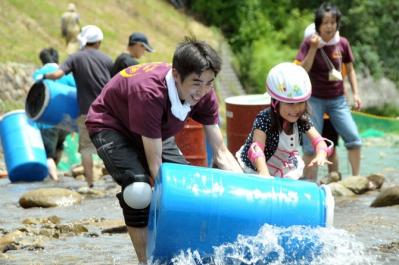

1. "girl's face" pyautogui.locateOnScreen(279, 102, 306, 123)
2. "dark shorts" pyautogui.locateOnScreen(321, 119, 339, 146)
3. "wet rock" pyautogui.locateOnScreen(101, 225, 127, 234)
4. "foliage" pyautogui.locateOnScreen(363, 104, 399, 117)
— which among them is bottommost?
"foliage" pyautogui.locateOnScreen(363, 104, 399, 117)

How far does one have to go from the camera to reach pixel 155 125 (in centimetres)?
504

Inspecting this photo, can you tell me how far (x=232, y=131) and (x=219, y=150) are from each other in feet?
12.5

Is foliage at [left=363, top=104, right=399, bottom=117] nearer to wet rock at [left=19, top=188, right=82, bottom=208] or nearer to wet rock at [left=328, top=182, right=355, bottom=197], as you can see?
wet rock at [left=328, top=182, right=355, bottom=197]

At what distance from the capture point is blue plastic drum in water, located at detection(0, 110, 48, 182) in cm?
1184

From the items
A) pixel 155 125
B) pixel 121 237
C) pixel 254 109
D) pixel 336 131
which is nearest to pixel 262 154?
pixel 155 125

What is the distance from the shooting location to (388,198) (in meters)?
8.11

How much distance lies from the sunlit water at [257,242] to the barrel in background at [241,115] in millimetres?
1152

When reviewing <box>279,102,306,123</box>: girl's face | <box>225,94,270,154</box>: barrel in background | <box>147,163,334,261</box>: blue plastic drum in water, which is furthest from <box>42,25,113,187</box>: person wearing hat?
<box>147,163,334,261</box>: blue plastic drum in water

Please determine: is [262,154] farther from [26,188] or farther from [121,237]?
[26,188]

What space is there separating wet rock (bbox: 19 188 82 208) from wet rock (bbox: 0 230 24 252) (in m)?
1.99

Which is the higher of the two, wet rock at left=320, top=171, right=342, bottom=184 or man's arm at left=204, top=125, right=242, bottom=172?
man's arm at left=204, top=125, right=242, bottom=172

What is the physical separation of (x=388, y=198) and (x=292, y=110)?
261cm

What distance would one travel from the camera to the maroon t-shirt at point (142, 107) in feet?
16.5

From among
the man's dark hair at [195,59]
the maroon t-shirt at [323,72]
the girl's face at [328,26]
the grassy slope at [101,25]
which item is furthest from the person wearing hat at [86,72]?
the grassy slope at [101,25]
